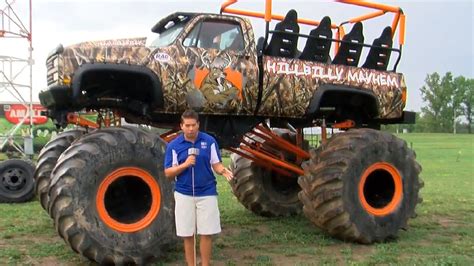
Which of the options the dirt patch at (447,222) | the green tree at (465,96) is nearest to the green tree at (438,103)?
the green tree at (465,96)

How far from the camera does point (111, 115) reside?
8.62 m

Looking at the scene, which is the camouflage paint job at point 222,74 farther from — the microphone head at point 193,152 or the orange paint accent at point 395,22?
the microphone head at point 193,152

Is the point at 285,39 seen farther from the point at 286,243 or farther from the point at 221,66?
the point at 286,243

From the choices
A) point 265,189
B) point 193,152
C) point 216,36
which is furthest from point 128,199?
point 265,189

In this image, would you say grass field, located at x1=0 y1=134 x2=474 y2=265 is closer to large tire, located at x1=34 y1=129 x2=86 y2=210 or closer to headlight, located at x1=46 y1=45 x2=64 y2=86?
large tire, located at x1=34 y1=129 x2=86 y2=210

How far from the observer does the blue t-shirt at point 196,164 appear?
559 cm

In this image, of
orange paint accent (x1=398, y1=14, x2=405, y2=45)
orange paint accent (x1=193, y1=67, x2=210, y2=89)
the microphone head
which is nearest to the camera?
the microphone head

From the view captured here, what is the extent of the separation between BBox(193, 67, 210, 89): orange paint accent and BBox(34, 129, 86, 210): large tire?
7.89ft

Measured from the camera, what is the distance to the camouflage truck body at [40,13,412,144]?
23.0ft

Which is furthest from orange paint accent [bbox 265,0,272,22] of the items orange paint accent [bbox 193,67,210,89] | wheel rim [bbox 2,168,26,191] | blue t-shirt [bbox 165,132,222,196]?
wheel rim [bbox 2,168,26,191]

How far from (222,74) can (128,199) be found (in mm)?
1996

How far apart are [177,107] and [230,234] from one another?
2146 millimetres

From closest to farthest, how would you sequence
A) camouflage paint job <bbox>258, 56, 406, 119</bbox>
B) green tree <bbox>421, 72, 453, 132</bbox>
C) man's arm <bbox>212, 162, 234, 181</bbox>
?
man's arm <bbox>212, 162, 234, 181</bbox> → camouflage paint job <bbox>258, 56, 406, 119</bbox> → green tree <bbox>421, 72, 453, 132</bbox>

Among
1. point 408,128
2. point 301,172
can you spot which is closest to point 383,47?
point 301,172
